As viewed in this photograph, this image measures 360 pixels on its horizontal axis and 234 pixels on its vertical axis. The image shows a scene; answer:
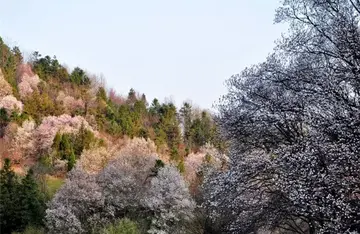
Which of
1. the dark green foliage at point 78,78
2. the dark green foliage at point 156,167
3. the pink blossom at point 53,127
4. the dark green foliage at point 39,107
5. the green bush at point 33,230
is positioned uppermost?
the dark green foliage at point 78,78

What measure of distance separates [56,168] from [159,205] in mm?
16954

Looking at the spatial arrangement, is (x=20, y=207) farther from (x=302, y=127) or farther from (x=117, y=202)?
(x=302, y=127)

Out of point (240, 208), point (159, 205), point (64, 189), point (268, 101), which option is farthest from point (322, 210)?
point (64, 189)

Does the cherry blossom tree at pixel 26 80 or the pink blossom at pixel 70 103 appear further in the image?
the pink blossom at pixel 70 103

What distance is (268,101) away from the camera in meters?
8.68

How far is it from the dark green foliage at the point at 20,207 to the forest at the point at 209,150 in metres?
0.07

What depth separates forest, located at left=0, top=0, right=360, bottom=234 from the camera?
6.83 metres

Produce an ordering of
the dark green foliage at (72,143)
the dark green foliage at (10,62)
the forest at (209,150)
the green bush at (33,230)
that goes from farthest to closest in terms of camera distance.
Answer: the dark green foliage at (10,62) → the dark green foliage at (72,143) → the green bush at (33,230) → the forest at (209,150)

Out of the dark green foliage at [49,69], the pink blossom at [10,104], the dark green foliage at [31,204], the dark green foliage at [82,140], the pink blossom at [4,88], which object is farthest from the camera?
the dark green foliage at [49,69]

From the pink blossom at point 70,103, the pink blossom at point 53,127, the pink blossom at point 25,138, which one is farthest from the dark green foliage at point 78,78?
the pink blossom at point 25,138

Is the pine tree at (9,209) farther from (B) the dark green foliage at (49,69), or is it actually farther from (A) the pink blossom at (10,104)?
(B) the dark green foliage at (49,69)

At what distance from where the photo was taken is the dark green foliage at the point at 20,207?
26.0m

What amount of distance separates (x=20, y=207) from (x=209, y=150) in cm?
1200

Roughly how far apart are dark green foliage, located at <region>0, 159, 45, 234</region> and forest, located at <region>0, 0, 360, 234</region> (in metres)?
0.07
